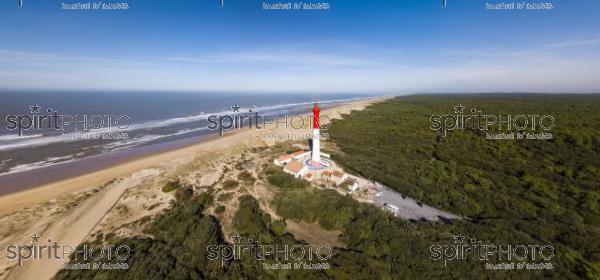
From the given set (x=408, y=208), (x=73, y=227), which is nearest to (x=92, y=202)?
(x=73, y=227)

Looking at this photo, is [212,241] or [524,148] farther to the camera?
[524,148]

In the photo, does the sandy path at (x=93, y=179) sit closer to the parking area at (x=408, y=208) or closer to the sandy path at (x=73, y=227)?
the sandy path at (x=73, y=227)

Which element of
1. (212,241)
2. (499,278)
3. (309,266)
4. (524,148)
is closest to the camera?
(499,278)

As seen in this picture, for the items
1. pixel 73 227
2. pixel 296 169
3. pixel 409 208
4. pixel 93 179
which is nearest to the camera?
pixel 73 227

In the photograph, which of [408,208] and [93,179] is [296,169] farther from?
[93,179]

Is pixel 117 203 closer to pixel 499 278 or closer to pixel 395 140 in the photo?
pixel 499 278

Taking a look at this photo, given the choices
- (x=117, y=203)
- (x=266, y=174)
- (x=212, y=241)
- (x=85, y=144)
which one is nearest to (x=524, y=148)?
(x=266, y=174)

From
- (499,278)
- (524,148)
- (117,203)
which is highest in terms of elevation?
(524,148)

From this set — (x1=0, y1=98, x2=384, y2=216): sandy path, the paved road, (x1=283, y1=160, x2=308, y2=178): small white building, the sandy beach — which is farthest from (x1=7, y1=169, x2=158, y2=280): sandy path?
the paved road
